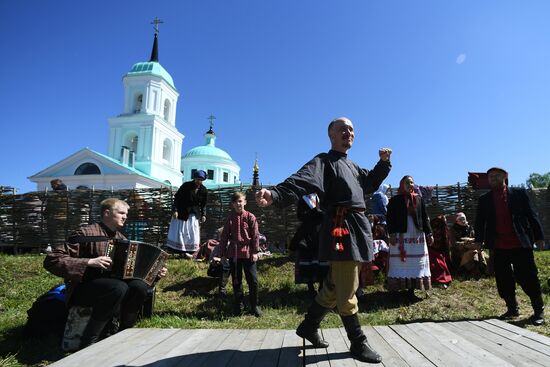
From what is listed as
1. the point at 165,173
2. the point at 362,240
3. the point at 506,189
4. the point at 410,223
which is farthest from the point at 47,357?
the point at 165,173

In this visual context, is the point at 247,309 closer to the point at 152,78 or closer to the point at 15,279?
the point at 15,279

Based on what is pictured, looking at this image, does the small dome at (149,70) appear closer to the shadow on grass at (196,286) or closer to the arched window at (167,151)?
the arched window at (167,151)

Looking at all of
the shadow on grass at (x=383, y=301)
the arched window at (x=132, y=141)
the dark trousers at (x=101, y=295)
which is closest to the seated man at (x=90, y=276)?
the dark trousers at (x=101, y=295)

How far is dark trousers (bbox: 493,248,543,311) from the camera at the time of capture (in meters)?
4.42

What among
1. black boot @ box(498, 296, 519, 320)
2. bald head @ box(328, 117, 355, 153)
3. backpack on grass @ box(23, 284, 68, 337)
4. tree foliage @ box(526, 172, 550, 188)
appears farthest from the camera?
tree foliage @ box(526, 172, 550, 188)

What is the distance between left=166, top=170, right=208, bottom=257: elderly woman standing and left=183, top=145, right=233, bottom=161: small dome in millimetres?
39543

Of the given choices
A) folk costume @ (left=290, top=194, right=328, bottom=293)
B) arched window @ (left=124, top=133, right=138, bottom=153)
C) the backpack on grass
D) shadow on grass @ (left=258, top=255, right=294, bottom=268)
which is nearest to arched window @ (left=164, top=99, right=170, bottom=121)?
arched window @ (left=124, top=133, right=138, bottom=153)

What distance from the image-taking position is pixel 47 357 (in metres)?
3.90

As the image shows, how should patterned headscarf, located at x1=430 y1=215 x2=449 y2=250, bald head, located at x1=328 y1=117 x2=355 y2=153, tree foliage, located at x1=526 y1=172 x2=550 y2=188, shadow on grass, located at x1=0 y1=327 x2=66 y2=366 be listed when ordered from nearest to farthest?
bald head, located at x1=328 y1=117 x2=355 y2=153 < shadow on grass, located at x1=0 y1=327 x2=66 y2=366 < patterned headscarf, located at x1=430 y1=215 x2=449 y2=250 < tree foliage, located at x1=526 y1=172 x2=550 y2=188

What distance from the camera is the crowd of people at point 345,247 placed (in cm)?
295

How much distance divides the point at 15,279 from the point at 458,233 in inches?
348

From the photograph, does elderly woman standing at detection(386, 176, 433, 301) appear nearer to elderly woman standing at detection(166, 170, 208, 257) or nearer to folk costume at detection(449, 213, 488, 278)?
folk costume at detection(449, 213, 488, 278)

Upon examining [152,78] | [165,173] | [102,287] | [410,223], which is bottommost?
[102,287]

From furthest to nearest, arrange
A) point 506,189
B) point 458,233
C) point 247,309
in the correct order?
point 458,233
point 247,309
point 506,189
